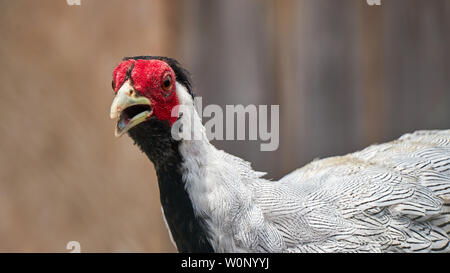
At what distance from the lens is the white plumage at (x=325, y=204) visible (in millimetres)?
916

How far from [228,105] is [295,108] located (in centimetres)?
24

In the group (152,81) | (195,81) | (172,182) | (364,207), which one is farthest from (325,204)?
(195,81)

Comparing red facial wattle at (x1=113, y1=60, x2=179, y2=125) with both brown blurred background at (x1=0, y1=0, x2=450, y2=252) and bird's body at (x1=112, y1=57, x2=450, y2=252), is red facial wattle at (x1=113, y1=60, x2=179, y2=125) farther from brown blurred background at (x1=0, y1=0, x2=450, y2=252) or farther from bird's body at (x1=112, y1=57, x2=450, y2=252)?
brown blurred background at (x1=0, y1=0, x2=450, y2=252)

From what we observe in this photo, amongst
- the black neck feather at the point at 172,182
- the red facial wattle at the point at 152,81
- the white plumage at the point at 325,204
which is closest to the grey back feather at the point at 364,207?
the white plumage at the point at 325,204

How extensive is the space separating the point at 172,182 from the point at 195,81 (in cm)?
65

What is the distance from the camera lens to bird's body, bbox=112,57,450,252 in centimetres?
91

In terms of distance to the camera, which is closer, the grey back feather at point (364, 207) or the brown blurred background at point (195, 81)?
the grey back feather at point (364, 207)

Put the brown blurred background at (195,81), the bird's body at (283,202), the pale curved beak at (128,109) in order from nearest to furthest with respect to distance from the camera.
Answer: the pale curved beak at (128,109), the bird's body at (283,202), the brown blurred background at (195,81)

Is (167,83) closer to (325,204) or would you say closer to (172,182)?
(172,182)

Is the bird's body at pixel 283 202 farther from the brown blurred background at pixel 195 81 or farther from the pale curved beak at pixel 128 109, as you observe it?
the brown blurred background at pixel 195 81

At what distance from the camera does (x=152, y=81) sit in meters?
0.86

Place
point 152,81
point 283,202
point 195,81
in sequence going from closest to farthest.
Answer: point 152,81 → point 283,202 → point 195,81
